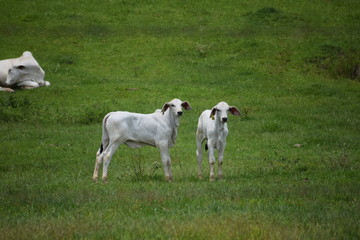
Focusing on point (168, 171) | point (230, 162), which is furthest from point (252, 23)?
point (168, 171)

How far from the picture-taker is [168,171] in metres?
13.2

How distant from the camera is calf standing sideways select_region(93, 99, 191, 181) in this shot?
43.6 ft

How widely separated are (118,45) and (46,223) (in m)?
25.4

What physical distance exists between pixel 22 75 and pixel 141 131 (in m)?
15.7

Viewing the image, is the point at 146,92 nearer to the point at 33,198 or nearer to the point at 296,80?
the point at 296,80

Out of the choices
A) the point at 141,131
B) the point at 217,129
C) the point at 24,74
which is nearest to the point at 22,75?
the point at 24,74

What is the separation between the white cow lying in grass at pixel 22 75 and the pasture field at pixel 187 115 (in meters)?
0.78

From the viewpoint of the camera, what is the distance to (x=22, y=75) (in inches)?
1096

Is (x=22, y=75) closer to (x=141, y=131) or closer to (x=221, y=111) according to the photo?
(x=141, y=131)

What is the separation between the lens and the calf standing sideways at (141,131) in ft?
43.6

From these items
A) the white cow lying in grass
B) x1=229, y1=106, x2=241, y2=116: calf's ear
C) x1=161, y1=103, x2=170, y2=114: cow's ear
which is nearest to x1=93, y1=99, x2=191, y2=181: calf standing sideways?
x1=161, y1=103, x2=170, y2=114: cow's ear

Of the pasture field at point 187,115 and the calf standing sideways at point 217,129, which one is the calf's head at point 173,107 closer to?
the calf standing sideways at point 217,129

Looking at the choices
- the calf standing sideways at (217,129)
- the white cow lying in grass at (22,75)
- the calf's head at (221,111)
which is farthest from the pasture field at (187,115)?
the calf's head at (221,111)

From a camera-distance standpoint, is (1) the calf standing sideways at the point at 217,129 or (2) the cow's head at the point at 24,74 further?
(2) the cow's head at the point at 24,74
